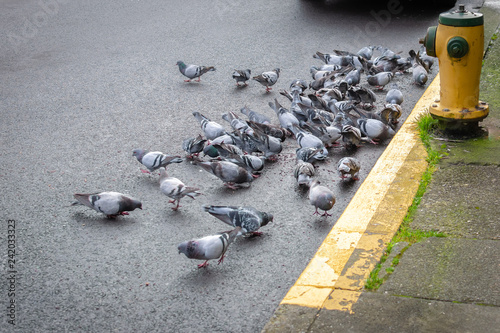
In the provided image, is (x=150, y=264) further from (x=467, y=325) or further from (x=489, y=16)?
(x=489, y=16)

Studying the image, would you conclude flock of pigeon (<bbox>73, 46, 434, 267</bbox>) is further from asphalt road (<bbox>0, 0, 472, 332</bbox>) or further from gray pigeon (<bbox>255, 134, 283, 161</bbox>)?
asphalt road (<bbox>0, 0, 472, 332</bbox>)

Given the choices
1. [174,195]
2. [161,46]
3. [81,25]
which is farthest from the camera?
[81,25]

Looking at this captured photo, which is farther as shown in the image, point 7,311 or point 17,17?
point 17,17

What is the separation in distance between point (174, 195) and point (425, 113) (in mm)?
2977

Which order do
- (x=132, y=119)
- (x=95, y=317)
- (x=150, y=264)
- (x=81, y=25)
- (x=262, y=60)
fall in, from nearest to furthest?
(x=95, y=317) → (x=150, y=264) → (x=132, y=119) → (x=262, y=60) → (x=81, y=25)

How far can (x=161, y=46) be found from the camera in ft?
34.7

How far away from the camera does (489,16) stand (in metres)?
10.7

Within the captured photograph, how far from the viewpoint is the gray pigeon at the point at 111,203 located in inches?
187

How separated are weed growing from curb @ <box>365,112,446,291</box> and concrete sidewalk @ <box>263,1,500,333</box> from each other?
4 cm

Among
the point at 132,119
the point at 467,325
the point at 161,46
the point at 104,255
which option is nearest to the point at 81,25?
the point at 161,46

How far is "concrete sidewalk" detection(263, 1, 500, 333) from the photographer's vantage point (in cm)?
314

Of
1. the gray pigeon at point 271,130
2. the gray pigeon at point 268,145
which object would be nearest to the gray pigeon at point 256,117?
the gray pigeon at point 271,130

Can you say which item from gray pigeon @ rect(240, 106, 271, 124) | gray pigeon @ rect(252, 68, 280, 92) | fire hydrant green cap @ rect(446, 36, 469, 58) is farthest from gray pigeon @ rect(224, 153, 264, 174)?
gray pigeon @ rect(252, 68, 280, 92)

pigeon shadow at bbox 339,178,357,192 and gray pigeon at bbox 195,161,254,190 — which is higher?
gray pigeon at bbox 195,161,254,190
